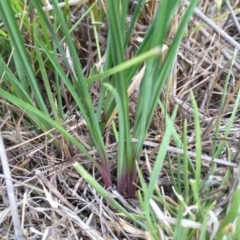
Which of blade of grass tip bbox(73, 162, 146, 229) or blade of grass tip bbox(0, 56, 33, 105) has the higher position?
blade of grass tip bbox(0, 56, 33, 105)

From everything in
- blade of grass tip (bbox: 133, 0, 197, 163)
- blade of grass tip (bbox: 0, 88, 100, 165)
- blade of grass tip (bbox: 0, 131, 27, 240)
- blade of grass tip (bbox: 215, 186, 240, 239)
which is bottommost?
blade of grass tip (bbox: 0, 131, 27, 240)

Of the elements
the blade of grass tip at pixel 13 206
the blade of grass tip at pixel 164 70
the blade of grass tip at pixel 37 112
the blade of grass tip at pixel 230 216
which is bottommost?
the blade of grass tip at pixel 13 206

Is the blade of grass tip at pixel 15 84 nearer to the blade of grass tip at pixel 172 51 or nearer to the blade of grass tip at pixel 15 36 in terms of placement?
the blade of grass tip at pixel 15 36

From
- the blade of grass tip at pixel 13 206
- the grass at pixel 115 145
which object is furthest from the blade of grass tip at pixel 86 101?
the blade of grass tip at pixel 13 206

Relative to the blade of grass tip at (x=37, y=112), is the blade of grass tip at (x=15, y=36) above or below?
above

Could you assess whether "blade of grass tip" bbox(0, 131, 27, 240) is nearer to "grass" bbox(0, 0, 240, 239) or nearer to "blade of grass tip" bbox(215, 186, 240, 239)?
"grass" bbox(0, 0, 240, 239)

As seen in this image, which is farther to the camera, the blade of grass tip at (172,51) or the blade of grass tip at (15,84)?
the blade of grass tip at (15,84)

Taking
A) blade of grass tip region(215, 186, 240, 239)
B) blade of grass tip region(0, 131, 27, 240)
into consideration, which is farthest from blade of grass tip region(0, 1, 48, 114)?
blade of grass tip region(215, 186, 240, 239)

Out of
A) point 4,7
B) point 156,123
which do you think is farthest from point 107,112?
point 4,7
